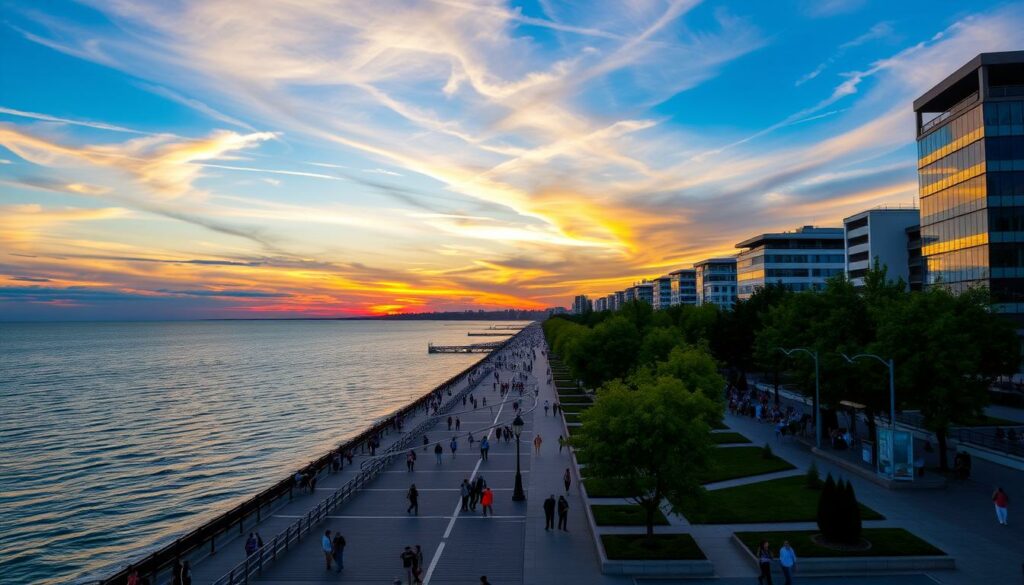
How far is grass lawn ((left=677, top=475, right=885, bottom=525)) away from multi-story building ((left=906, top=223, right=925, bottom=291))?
73.8m

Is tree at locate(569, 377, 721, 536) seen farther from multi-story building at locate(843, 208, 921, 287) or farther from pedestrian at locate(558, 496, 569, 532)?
multi-story building at locate(843, 208, 921, 287)

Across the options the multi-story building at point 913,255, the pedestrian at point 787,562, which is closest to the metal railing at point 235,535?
the pedestrian at point 787,562

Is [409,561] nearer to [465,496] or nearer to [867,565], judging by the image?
[465,496]

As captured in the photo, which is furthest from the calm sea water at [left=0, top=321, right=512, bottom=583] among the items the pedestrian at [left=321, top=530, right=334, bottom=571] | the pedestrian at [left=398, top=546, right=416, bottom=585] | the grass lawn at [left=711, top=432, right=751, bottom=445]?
the grass lawn at [left=711, top=432, right=751, bottom=445]

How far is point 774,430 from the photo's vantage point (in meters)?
45.3

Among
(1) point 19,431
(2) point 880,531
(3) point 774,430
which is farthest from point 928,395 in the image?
(1) point 19,431

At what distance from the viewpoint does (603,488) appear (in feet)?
95.3

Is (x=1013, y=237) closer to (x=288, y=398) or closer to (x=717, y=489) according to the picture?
(x=717, y=489)

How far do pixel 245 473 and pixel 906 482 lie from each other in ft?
145

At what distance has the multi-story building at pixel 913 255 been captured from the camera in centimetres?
8969

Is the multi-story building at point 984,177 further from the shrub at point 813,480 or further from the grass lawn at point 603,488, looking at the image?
the grass lawn at point 603,488

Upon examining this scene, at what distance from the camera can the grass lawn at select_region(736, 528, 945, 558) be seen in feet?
68.4

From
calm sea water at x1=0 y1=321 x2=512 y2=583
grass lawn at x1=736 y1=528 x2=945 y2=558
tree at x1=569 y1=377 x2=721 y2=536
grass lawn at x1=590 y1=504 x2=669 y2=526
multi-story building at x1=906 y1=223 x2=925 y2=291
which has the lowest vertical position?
calm sea water at x1=0 y1=321 x2=512 y2=583

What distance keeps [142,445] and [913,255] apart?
99.2 m
